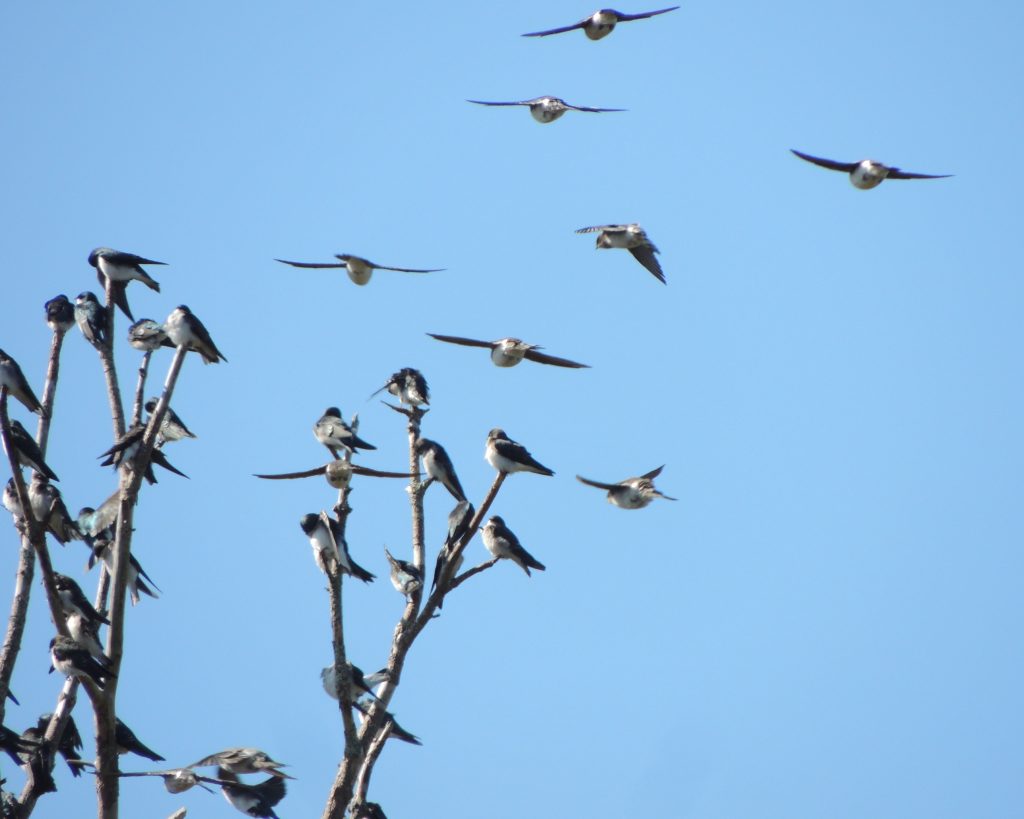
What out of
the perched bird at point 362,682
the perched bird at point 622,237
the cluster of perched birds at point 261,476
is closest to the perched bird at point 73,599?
the cluster of perched birds at point 261,476

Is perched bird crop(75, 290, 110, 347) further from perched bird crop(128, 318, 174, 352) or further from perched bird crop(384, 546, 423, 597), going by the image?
perched bird crop(384, 546, 423, 597)

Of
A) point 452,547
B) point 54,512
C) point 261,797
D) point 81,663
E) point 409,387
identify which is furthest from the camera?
point 409,387

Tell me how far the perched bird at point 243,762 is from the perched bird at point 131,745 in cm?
30

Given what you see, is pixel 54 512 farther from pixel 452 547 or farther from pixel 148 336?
pixel 452 547

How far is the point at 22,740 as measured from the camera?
9.30 meters

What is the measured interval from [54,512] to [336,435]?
2.16 meters

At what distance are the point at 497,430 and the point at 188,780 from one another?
3632 millimetres

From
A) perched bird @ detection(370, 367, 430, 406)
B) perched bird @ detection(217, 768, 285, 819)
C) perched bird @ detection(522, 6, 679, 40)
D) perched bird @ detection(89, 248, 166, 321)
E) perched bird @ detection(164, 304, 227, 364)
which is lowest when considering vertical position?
perched bird @ detection(217, 768, 285, 819)

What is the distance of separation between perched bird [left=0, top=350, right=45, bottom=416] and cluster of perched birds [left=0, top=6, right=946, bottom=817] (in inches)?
0.4

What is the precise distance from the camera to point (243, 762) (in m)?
10.3

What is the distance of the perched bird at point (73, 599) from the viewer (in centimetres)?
936

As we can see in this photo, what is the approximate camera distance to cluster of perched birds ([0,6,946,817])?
29.0 feet

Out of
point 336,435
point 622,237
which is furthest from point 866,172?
point 336,435

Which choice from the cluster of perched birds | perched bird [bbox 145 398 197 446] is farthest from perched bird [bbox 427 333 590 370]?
perched bird [bbox 145 398 197 446]
